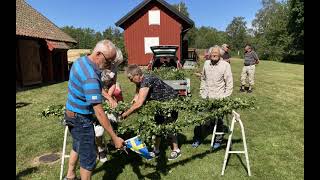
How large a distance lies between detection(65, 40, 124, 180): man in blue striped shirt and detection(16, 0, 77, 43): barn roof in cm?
1467

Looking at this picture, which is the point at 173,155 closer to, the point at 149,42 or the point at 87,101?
the point at 87,101

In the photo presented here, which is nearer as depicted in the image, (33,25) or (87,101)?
(87,101)

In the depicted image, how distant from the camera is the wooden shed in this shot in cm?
1845

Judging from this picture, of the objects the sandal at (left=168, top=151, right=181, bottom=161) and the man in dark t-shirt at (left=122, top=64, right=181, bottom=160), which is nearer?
the man in dark t-shirt at (left=122, top=64, right=181, bottom=160)

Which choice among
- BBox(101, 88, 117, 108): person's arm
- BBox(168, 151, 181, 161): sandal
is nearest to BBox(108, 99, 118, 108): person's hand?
BBox(101, 88, 117, 108): person's arm

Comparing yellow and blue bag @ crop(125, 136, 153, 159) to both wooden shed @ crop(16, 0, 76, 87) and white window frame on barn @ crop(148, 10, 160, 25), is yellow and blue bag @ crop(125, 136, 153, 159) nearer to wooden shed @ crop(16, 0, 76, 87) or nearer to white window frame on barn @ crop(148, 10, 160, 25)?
wooden shed @ crop(16, 0, 76, 87)

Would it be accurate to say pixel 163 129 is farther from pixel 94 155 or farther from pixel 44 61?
pixel 44 61

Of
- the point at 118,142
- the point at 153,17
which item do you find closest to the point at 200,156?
the point at 118,142

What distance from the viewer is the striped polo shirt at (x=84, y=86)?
399 cm

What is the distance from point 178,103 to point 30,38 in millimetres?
15531

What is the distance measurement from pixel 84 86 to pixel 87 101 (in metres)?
0.19

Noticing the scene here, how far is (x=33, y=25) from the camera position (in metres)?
20.7
